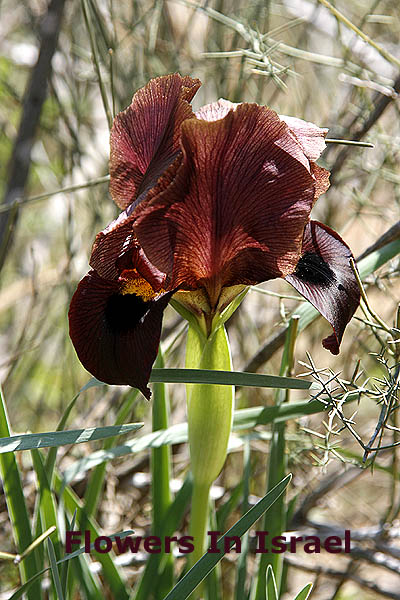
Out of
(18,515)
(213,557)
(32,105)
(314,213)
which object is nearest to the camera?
(213,557)

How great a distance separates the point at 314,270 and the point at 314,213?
2.66 feet

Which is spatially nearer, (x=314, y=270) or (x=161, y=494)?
(x=314, y=270)

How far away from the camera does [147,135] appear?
0.46m

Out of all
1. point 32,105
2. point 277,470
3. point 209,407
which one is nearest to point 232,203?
point 209,407

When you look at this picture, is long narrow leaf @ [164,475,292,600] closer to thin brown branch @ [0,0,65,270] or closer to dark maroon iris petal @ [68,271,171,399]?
dark maroon iris petal @ [68,271,171,399]

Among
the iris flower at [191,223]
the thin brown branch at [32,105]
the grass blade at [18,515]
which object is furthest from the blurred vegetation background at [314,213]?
the grass blade at [18,515]

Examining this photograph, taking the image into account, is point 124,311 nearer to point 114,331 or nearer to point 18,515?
point 114,331

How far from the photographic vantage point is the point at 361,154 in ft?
2.99

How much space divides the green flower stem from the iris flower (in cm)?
2

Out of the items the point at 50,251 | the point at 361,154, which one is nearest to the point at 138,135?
the point at 361,154

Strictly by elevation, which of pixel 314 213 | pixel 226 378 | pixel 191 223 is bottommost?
pixel 226 378

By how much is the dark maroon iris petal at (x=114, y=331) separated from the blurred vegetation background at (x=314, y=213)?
0.17 meters

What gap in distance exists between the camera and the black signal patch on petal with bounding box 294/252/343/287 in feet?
1.58

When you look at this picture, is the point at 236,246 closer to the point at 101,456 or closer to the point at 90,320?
the point at 90,320
